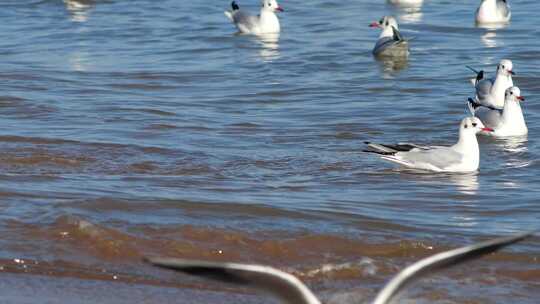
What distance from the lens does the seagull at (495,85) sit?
13.5 metres

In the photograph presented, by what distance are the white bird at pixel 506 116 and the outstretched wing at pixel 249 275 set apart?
805cm

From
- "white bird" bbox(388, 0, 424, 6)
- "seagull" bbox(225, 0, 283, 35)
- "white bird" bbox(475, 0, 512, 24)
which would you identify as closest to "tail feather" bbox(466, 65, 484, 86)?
"white bird" bbox(475, 0, 512, 24)

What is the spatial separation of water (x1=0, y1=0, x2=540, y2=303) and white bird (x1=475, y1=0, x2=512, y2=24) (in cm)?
20

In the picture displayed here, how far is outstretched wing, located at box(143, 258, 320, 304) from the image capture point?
358 cm

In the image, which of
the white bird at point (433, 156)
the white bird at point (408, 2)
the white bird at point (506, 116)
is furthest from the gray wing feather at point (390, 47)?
the white bird at point (433, 156)

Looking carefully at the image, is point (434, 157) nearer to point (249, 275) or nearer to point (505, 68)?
point (505, 68)

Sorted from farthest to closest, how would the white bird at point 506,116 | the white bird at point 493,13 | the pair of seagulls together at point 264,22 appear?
1. the white bird at point 493,13
2. the pair of seagulls together at point 264,22
3. the white bird at point 506,116

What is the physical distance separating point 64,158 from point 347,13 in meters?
10.9

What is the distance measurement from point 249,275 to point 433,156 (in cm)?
665

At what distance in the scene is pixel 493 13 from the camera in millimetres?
18672

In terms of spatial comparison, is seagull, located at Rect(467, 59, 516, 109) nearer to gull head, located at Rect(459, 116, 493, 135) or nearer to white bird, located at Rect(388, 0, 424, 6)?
gull head, located at Rect(459, 116, 493, 135)

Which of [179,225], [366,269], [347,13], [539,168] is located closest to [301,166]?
[539,168]

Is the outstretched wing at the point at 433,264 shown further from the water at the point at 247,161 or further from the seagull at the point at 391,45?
the seagull at the point at 391,45

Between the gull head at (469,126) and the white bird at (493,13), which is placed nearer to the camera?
the gull head at (469,126)
